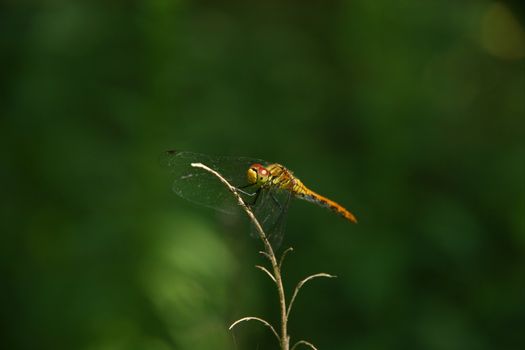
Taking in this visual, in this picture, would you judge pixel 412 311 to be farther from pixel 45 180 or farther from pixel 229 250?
pixel 45 180

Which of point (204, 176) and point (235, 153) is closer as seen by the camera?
point (204, 176)

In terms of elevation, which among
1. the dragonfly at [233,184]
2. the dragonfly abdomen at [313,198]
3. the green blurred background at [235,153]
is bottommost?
the green blurred background at [235,153]

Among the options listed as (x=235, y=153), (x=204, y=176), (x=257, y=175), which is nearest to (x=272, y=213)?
(x=257, y=175)

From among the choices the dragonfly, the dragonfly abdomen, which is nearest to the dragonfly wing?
the dragonfly

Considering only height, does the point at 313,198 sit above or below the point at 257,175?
below

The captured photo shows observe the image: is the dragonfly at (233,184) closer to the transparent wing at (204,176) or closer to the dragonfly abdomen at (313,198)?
the transparent wing at (204,176)

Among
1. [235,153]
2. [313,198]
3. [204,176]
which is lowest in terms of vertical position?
[235,153]

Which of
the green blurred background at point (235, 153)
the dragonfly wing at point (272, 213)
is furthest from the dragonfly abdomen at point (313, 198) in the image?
Result: the green blurred background at point (235, 153)

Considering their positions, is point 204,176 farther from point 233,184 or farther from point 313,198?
point 313,198
